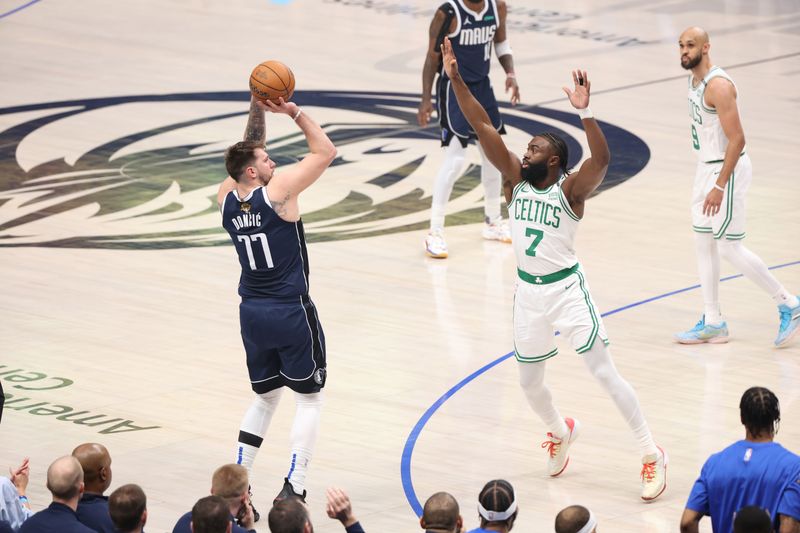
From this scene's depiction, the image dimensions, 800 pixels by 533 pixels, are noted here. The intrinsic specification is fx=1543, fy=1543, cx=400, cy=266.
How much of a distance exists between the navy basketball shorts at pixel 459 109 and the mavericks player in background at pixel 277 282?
573 cm

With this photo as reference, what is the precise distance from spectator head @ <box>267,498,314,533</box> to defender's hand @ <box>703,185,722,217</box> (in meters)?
5.59

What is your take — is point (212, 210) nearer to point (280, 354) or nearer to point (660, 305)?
point (660, 305)

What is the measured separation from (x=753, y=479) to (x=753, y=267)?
16.7 ft

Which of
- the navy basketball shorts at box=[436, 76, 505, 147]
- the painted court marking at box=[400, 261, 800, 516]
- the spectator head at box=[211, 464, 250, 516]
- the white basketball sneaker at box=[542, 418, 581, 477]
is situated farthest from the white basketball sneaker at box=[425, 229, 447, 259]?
the spectator head at box=[211, 464, 250, 516]

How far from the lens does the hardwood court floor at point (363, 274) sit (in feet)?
31.3

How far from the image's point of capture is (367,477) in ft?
30.2

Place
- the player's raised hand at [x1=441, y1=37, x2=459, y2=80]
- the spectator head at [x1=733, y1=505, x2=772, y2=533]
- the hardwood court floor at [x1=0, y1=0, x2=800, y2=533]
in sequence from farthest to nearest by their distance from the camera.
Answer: the hardwood court floor at [x1=0, y1=0, x2=800, y2=533] → the player's raised hand at [x1=441, y1=37, x2=459, y2=80] → the spectator head at [x1=733, y1=505, x2=772, y2=533]

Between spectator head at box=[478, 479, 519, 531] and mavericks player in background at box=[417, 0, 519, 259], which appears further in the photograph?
mavericks player in background at box=[417, 0, 519, 259]

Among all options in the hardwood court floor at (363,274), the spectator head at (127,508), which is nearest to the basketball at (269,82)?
the hardwood court floor at (363,274)

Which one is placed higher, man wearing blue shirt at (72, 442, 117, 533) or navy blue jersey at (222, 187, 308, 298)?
navy blue jersey at (222, 187, 308, 298)

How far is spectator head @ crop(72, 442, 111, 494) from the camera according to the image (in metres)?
7.04

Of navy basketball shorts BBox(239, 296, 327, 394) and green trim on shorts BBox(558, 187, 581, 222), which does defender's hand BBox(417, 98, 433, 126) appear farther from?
navy basketball shorts BBox(239, 296, 327, 394)

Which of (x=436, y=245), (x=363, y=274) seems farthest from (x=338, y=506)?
(x=436, y=245)

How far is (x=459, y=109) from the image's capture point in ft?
46.9
